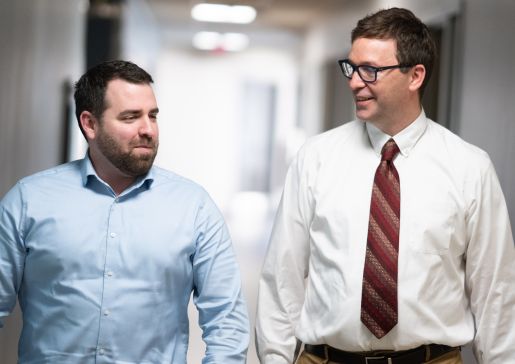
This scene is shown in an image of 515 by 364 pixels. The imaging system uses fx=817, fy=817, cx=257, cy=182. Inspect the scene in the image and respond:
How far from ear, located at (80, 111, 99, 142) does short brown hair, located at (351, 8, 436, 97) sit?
0.83 metres

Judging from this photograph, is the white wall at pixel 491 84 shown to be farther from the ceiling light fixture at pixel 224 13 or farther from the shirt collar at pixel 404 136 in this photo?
the ceiling light fixture at pixel 224 13

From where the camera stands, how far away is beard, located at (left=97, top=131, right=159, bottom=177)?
2.28 meters

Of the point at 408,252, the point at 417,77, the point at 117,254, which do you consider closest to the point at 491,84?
the point at 417,77

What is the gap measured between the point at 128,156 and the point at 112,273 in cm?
33

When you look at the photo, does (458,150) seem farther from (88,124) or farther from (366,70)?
(88,124)

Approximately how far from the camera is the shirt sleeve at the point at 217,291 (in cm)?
225

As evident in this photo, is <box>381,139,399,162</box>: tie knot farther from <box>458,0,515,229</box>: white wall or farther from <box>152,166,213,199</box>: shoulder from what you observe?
<box>458,0,515,229</box>: white wall

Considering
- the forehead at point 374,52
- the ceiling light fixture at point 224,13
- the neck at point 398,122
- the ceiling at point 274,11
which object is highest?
the ceiling at point 274,11

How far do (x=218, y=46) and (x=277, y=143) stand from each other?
265 cm

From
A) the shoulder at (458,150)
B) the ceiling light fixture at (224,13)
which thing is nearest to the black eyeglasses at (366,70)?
the shoulder at (458,150)

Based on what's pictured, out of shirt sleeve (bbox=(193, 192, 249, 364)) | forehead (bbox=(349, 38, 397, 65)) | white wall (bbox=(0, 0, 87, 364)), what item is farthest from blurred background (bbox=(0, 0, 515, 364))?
shirt sleeve (bbox=(193, 192, 249, 364))

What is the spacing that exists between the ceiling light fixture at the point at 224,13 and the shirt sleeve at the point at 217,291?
8623mm

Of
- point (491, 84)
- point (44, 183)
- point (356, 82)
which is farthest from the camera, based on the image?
point (491, 84)

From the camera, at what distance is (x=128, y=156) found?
7.47ft
